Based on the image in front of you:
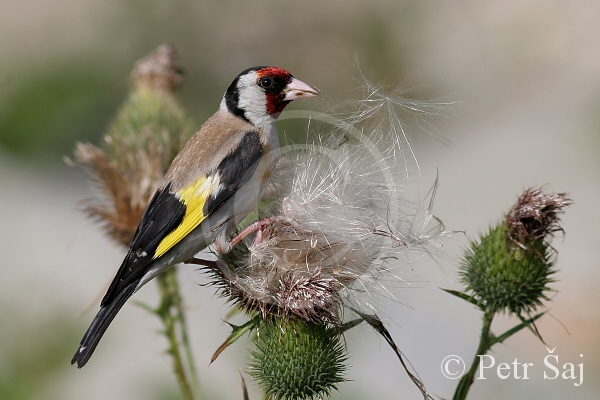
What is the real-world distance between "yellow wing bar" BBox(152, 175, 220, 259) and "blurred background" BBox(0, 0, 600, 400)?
9.32ft

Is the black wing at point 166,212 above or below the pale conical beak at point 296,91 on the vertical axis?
below

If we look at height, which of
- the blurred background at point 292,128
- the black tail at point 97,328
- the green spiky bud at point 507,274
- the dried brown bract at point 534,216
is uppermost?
the blurred background at point 292,128

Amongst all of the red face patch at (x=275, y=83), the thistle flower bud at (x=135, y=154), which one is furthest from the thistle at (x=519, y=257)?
the thistle flower bud at (x=135, y=154)

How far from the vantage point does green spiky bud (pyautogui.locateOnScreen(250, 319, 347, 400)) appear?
9.88 feet

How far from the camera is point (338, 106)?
3150 mm

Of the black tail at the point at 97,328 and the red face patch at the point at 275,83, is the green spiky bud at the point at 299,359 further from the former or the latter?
the red face patch at the point at 275,83

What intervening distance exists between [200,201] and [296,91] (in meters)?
0.60

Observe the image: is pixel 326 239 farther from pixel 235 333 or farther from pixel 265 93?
pixel 265 93

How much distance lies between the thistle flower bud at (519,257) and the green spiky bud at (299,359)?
2.01 feet

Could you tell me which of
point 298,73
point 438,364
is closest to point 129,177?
point 438,364

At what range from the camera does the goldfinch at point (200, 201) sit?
327 cm

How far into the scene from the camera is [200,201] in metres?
3.35

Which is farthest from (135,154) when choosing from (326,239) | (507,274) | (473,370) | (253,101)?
(473,370)

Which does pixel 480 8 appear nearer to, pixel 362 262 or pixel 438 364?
pixel 438 364
